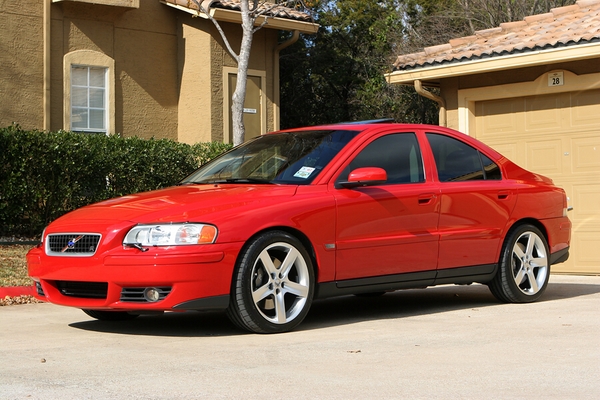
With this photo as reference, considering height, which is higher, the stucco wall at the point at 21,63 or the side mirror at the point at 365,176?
the stucco wall at the point at 21,63

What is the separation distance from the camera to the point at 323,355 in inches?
231

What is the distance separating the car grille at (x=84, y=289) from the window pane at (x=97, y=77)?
39.7 ft

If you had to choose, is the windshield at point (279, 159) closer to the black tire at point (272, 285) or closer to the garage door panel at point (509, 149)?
the black tire at point (272, 285)

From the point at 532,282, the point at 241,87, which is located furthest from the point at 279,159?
the point at 241,87

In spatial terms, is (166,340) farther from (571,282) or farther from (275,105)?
(275,105)

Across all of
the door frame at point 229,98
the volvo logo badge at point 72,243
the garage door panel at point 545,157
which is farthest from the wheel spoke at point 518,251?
the door frame at point 229,98

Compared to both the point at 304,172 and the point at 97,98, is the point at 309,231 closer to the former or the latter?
the point at 304,172

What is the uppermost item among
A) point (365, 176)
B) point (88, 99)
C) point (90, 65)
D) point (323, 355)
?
point (90, 65)

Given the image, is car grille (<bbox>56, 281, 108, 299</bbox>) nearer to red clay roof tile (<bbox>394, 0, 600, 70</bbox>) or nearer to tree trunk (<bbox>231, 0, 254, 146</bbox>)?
red clay roof tile (<bbox>394, 0, 600, 70</bbox>)

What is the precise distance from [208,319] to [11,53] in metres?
11.1

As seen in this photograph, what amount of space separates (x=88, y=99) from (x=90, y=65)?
665mm

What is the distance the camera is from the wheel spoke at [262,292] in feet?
21.8

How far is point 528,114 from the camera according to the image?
1340 centimetres

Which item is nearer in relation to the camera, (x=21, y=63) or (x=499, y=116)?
(x=499, y=116)
